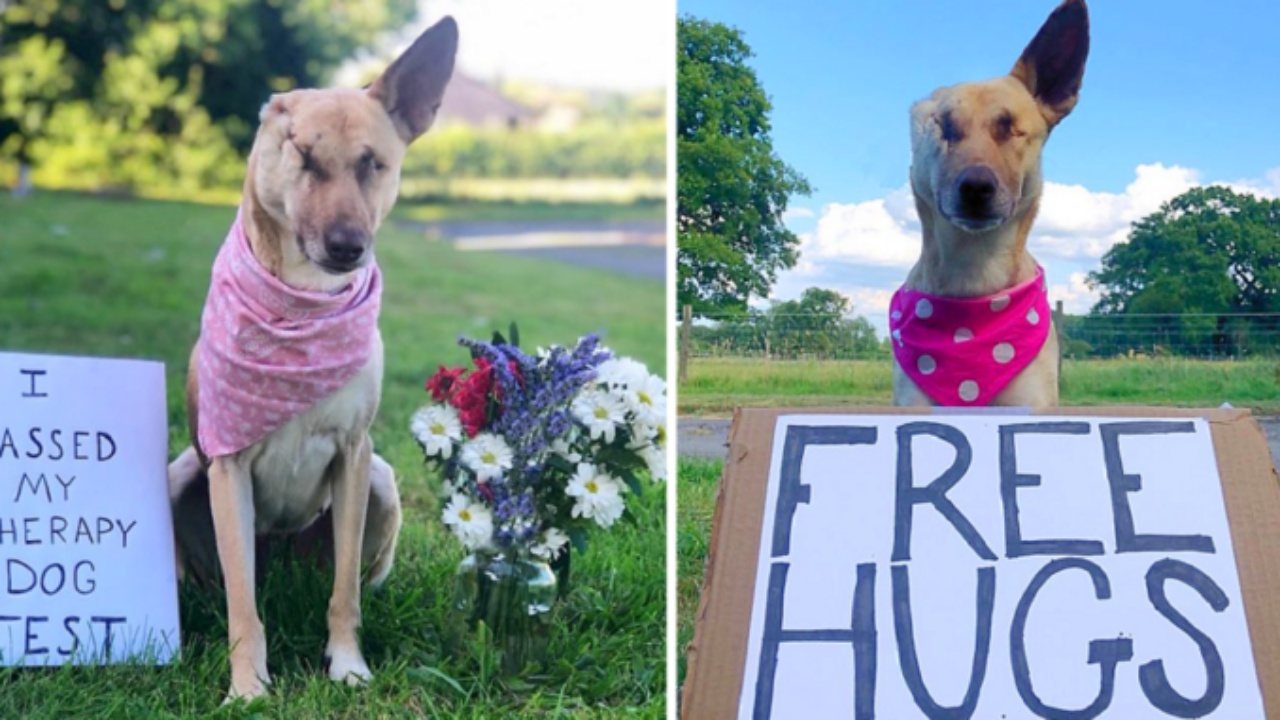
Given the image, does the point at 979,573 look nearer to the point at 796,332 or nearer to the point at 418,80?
the point at 796,332

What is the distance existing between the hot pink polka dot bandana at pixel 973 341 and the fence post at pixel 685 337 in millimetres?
846

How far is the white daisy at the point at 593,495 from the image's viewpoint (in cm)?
266

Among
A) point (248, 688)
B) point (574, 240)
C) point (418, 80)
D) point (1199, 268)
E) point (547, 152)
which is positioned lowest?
point (248, 688)

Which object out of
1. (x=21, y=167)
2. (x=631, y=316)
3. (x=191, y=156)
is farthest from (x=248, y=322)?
(x=21, y=167)

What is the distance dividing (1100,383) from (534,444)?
1391 mm

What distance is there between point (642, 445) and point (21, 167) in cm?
696

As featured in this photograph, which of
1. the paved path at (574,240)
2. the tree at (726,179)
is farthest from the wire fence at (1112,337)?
the paved path at (574,240)

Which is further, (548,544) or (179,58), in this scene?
(179,58)

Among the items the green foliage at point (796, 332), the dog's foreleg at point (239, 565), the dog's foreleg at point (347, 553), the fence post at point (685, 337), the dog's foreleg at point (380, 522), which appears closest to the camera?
the dog's foreleg at point (239, 565)

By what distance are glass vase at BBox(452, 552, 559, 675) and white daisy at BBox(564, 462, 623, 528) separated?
0.15 metres

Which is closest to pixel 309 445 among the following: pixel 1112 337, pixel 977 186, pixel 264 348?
pixel 264 348

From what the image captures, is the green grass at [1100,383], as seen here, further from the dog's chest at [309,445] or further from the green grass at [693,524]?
the dog's chest at [309,445]

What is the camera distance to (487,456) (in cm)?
263

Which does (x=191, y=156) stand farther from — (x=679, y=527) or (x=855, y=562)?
(x=855, y=562)
